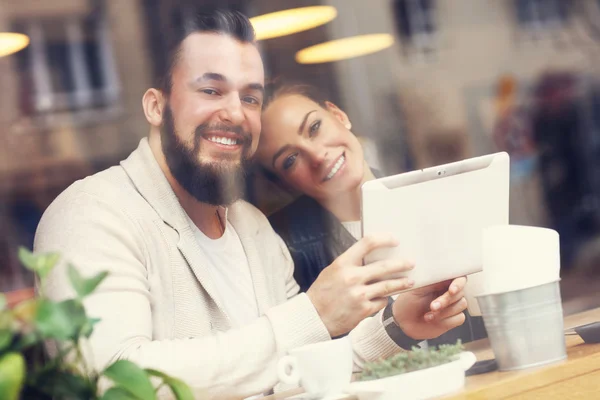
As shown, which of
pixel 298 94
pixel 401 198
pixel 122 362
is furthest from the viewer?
pixel 298 94

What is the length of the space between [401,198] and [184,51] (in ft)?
2.20

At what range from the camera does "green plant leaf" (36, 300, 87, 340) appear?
119 centimetres

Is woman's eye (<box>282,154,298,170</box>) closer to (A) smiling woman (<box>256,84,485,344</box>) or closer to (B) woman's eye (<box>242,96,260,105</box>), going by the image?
(A) smiling woman (<box>256,84,485,344</box>)

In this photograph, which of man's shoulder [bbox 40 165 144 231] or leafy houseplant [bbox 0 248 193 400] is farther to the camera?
man's shoulder [bbox 40 165 144 231]

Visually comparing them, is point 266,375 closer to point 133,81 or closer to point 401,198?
point 401,198

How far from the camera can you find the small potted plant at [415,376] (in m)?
1.57

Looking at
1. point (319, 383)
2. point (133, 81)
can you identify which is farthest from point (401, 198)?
point (133, 81)

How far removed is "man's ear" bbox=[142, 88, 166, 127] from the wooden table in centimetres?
84

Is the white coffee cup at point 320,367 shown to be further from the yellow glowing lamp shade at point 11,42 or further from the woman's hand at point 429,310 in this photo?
the yellow glowing lamp shade at point 11,42

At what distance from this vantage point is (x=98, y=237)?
192 centimetres

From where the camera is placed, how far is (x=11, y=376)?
3.75 feet

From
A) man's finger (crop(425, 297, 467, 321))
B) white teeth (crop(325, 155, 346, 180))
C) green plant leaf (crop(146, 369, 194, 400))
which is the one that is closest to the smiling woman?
white teeth (crop(325, 155, 346, 180))

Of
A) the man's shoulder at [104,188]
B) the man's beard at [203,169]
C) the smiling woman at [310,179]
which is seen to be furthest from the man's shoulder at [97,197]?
the smiling woman at [310,179]

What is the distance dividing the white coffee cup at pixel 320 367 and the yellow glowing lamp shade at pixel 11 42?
956 mm
